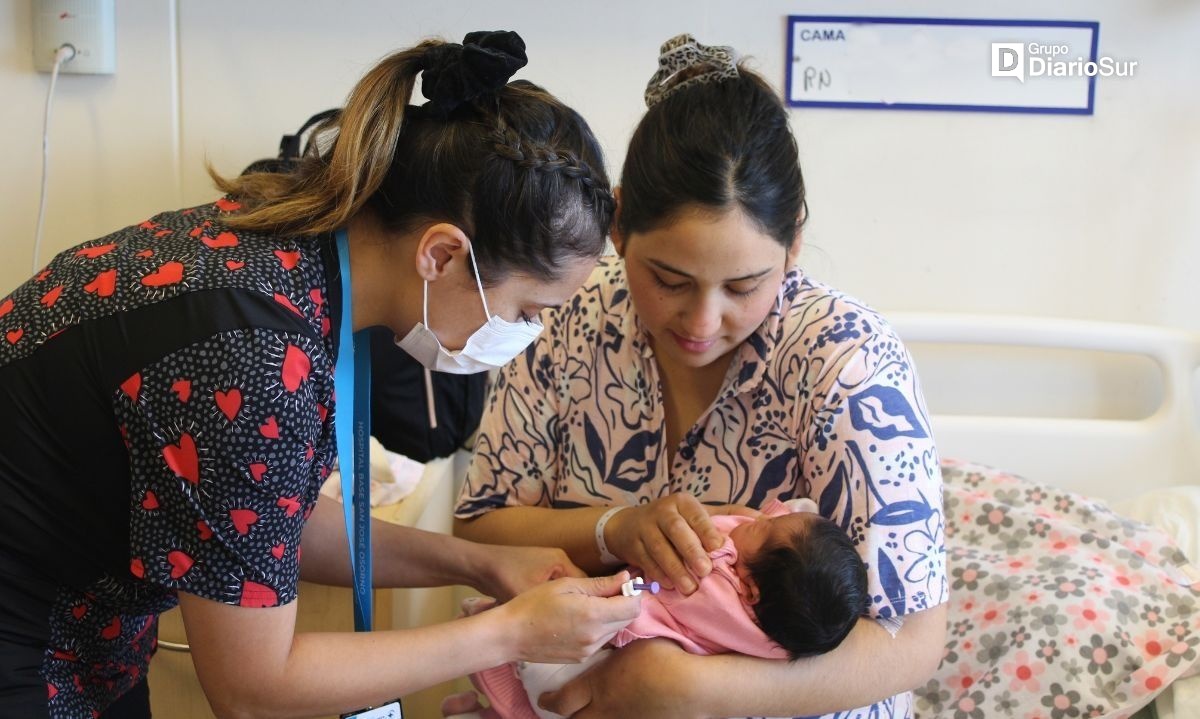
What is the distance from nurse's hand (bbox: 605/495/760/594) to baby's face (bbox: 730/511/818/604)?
0.11 feet

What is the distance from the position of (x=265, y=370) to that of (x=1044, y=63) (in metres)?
2.17

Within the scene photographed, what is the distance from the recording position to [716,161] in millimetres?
1520

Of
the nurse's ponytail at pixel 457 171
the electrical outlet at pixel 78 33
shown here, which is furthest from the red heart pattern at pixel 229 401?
the electrical outlet at pixel 78 33

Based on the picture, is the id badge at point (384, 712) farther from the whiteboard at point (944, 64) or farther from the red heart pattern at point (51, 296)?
the whiteboard at point (944, 64)

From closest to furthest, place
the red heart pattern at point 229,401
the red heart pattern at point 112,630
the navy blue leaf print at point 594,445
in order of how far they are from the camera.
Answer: the red heart pattern at point 229,401, the red heart pattern at point 112,630, the navy blue leaf print at point 594,445

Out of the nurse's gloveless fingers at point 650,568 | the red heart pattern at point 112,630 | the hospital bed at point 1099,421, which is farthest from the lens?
the hospital bed at point 1099,421

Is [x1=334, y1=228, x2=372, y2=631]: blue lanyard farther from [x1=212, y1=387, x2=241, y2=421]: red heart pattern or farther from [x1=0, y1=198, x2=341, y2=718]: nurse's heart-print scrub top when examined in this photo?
[x1=212, y1=387, x2=241, y2=421]: red heart pattern

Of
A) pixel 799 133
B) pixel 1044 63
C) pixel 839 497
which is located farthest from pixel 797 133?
pixel 839 497

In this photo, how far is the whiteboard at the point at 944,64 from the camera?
Answer: 2.57 metres

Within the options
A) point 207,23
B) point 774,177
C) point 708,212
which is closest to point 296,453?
point 708,212

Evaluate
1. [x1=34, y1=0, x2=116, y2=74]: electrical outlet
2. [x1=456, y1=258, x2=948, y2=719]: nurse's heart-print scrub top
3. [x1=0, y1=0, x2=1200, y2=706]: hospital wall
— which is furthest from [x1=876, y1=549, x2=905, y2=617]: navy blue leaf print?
[x1=34, y1=0, x2=116, y2=74]: electrical outlet

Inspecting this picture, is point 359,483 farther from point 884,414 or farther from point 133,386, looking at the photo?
point 884,414

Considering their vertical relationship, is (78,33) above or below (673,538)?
above

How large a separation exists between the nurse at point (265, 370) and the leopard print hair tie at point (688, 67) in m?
0.36
